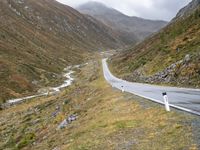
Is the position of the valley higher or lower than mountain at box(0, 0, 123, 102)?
Result: lower

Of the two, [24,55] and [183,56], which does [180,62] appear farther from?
[24,55]

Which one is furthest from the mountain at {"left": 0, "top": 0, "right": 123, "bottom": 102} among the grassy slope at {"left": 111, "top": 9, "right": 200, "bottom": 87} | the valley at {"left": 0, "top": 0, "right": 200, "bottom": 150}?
the grassy slope at {"left": 111, "top": 9, "right": 200, "bottom": 87}

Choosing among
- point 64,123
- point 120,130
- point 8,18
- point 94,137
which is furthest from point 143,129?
point 8,18

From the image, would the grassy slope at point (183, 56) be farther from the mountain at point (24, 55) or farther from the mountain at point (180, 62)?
the mountain at point (24, 55)

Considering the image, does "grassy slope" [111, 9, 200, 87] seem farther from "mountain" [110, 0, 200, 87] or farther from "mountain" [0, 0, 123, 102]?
"mountain" [0, 0, 123, 102]

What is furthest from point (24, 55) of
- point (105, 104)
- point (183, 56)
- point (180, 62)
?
point (105, 104)

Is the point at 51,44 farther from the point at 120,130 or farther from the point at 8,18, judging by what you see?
the point at 120,130

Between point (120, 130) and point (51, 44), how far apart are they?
162 m

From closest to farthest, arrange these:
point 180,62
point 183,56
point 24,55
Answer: point 180,62 → point 183,56 → point 24,55

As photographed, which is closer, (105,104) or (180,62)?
(105,104)

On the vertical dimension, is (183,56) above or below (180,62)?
above

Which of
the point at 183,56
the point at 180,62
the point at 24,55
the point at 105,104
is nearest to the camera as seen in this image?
the point at 105,104

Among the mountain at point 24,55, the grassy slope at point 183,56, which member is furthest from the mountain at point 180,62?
the mountain at point 24,55

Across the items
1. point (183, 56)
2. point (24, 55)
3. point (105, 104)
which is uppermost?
point (24, 55)
